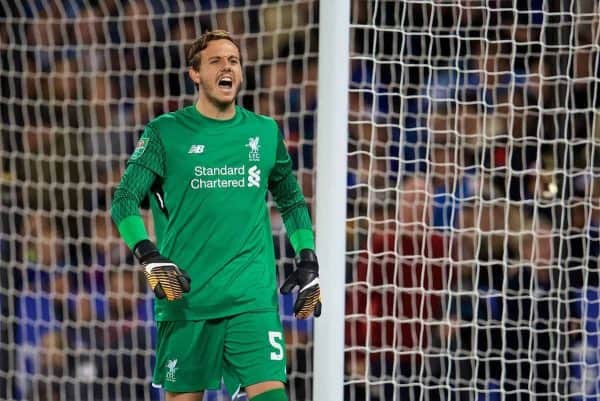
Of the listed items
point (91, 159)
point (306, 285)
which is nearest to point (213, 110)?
point (306, 285)

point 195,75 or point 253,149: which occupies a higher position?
point 195,75

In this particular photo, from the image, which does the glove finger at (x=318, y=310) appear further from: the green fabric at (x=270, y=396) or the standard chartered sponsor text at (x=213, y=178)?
the standard chartered sponsor text at (x=213, y=178)

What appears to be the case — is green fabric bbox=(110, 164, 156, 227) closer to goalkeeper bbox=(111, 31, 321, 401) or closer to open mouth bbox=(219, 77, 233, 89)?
goalkeeper bbox=(111, 31, 321, 401)

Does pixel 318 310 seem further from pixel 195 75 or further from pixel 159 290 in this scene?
pixel 195 75

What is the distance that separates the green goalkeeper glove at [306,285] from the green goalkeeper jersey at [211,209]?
65mm

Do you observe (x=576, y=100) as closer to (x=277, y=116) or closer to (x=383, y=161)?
(x=383, y=161)

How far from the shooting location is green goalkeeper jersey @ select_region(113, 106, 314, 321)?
3.37 meters

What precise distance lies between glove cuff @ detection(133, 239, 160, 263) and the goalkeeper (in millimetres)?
46

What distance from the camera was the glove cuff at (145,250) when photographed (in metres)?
3.26

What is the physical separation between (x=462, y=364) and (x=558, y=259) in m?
0.57

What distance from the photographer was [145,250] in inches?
129

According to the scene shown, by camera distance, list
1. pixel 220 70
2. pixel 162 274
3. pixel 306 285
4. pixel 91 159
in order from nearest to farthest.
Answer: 1. pixel 162 274
2. pixel 220 70
3. pixel 306 285
4. pixel 91 159

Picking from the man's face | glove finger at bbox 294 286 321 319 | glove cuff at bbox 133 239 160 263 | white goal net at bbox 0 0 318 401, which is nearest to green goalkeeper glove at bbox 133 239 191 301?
glove cuff at bbox 133 239 160 263

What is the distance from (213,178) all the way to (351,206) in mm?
1900
